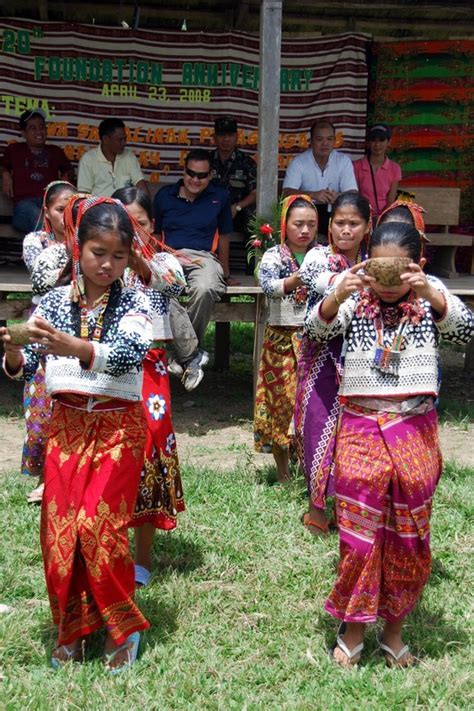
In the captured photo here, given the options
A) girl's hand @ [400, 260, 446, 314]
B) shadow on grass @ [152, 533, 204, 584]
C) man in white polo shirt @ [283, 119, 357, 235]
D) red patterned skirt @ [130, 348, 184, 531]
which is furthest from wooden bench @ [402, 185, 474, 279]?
girl's hand @ [400, 260, 446, 314]

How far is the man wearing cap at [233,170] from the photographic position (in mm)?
7941

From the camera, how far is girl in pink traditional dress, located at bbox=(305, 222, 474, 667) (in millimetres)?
3000

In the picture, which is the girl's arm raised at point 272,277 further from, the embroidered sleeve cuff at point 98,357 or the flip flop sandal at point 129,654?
the flip flop sandal at point 129,654

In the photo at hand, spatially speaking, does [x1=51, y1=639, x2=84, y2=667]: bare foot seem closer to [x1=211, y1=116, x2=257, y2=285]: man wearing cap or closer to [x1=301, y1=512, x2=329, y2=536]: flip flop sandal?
[x1=301, y1=512, x2=329, y2=536]: flip flop sandal

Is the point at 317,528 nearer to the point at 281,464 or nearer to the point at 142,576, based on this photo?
the point at 281,464

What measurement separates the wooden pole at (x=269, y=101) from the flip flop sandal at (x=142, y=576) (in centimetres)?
323

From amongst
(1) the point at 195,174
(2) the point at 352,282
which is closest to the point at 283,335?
(1) the point at 195,174

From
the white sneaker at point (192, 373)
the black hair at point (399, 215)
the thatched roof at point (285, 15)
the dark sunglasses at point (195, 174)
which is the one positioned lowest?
the white sneaker at point (192, 373)

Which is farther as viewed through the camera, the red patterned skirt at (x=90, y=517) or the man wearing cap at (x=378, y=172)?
the man wearing cap at (x=378, y=172)

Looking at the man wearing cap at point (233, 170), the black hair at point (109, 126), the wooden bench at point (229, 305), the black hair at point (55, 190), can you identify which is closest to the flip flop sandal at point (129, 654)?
the black hair at point (55, 190)

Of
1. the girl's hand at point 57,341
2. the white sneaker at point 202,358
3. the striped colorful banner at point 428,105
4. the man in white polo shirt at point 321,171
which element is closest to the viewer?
the girl's hand at point 57,341

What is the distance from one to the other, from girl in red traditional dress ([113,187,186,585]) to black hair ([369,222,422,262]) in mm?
1063

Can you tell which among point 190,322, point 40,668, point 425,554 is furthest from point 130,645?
point 190,322

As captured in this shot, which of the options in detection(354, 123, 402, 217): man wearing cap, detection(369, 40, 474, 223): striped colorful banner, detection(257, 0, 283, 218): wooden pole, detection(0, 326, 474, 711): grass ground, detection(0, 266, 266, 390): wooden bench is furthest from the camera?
detection(369, 40, 474, 223): striped colorful banner
